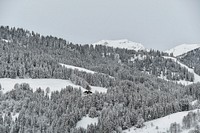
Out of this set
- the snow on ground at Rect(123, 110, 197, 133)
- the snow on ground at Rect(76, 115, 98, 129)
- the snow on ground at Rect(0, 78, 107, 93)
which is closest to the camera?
the snow on ground at Rect(123, 110, 197, 133)

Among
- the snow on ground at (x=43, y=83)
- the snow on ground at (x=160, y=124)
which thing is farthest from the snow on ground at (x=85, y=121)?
the snow on ground at (x=43, y=83)

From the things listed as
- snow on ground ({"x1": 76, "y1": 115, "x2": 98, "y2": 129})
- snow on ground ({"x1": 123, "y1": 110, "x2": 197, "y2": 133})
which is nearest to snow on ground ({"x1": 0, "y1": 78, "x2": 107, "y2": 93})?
snow on ground ({"x1": 76, "y1": 115, "x2": 98, "y2": 129})

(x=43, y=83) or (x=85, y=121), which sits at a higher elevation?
(x=43, y=83)

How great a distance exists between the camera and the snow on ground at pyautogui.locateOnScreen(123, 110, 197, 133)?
337ft

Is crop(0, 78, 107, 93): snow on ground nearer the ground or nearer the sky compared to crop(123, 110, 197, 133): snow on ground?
nearer the sky

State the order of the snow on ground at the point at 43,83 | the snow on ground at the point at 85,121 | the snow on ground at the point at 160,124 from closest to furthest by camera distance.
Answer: the snow on ground at the point at 160,124 → the snow on ground at the point at 85,121 → the snow on ground at the point at 43,83

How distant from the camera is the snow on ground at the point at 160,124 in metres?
103

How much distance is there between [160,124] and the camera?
350 ft

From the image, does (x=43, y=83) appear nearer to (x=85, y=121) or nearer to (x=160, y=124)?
(x=85, y=121)

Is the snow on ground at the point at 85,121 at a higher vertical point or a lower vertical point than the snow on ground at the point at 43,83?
lower

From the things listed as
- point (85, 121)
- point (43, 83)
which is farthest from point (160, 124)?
point (43, 83)

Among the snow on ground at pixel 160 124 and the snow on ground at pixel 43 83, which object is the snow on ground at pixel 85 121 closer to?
the snow on ground at pixel 160 124

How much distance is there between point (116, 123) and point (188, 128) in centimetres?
2616

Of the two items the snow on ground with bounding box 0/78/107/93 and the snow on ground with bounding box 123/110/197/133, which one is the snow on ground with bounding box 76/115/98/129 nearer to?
the snow on ground with bounding box 123/110/197/133
